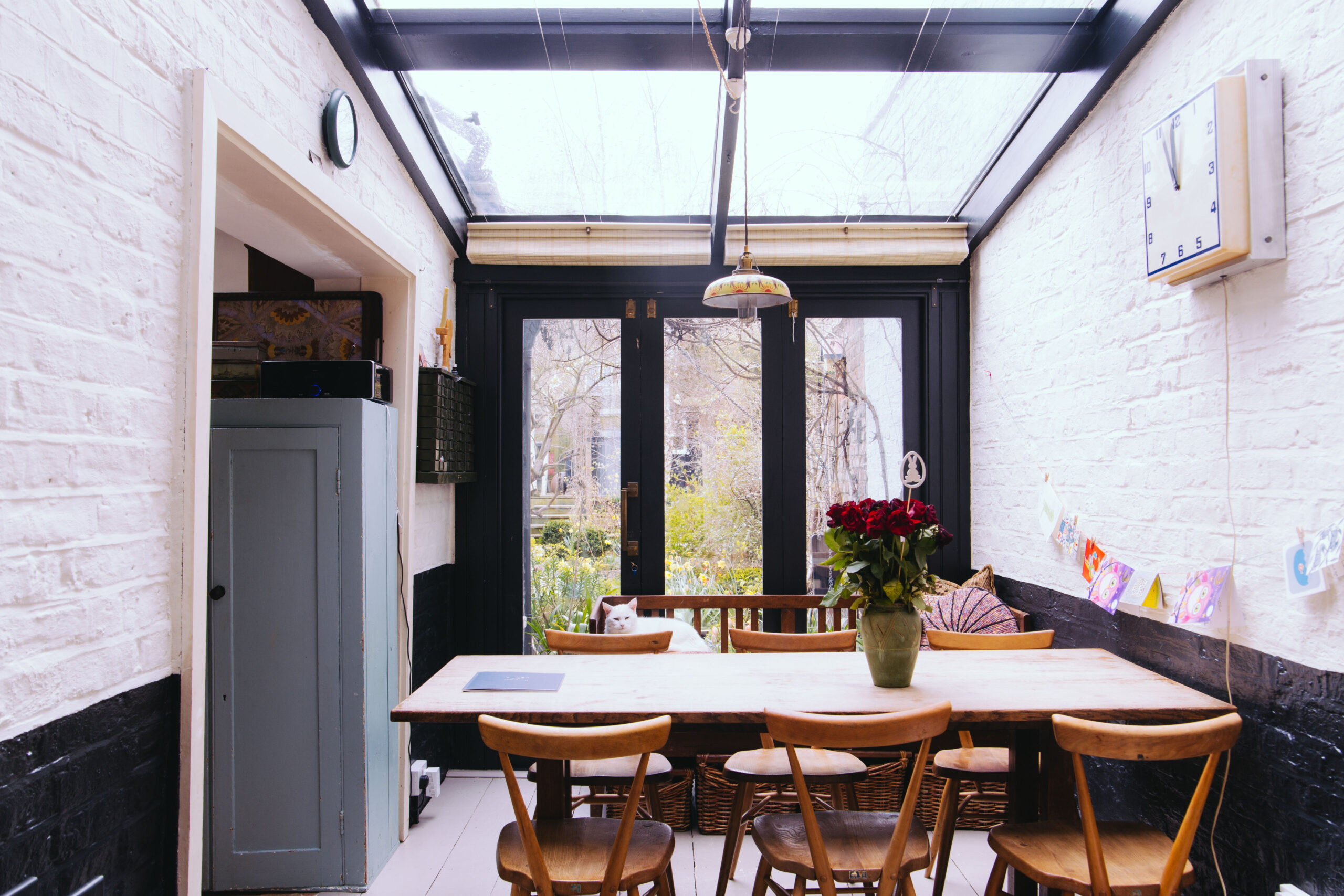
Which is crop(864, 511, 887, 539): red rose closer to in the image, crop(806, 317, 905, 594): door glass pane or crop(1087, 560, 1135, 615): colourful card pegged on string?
crop(1087, 560, 1135, 615): colourful card pegged on string

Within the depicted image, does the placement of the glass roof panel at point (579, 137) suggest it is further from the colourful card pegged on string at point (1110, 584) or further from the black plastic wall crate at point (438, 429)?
the colourful card pegged on string at point (1110, 584)

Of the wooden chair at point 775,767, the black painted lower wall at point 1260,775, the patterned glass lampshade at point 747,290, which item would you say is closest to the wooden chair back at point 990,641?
the black painted lower wall at point 1260,775

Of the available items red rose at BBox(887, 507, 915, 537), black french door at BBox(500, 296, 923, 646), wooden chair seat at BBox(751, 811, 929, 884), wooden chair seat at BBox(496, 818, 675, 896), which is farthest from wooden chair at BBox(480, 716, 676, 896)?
black french door at BBox(500, 296, 923, 646)

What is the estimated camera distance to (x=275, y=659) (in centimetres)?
258

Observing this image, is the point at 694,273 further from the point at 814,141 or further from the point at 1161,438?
the point at 1161,438

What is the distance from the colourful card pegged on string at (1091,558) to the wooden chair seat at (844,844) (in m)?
1.24

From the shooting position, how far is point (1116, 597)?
254cm

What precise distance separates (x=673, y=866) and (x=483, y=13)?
304cm

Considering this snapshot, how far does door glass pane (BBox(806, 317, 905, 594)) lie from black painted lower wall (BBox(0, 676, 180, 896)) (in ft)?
9.48

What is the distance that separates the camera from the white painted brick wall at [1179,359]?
179cm

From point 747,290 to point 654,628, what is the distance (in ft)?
4.92

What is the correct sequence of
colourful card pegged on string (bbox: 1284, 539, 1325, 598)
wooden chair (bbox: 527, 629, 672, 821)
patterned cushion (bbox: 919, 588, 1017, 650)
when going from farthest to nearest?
patterned cushion (bbox: 919, 588, 1017, 650) < wooden chair (bbox: 527, 629, 672, 821) < colourful card pegged on string (bbox: 1284, 539, 1325, 598)

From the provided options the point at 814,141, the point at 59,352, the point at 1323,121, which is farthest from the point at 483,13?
the point at 1323,121

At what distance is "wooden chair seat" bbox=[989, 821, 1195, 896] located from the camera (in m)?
1.72
